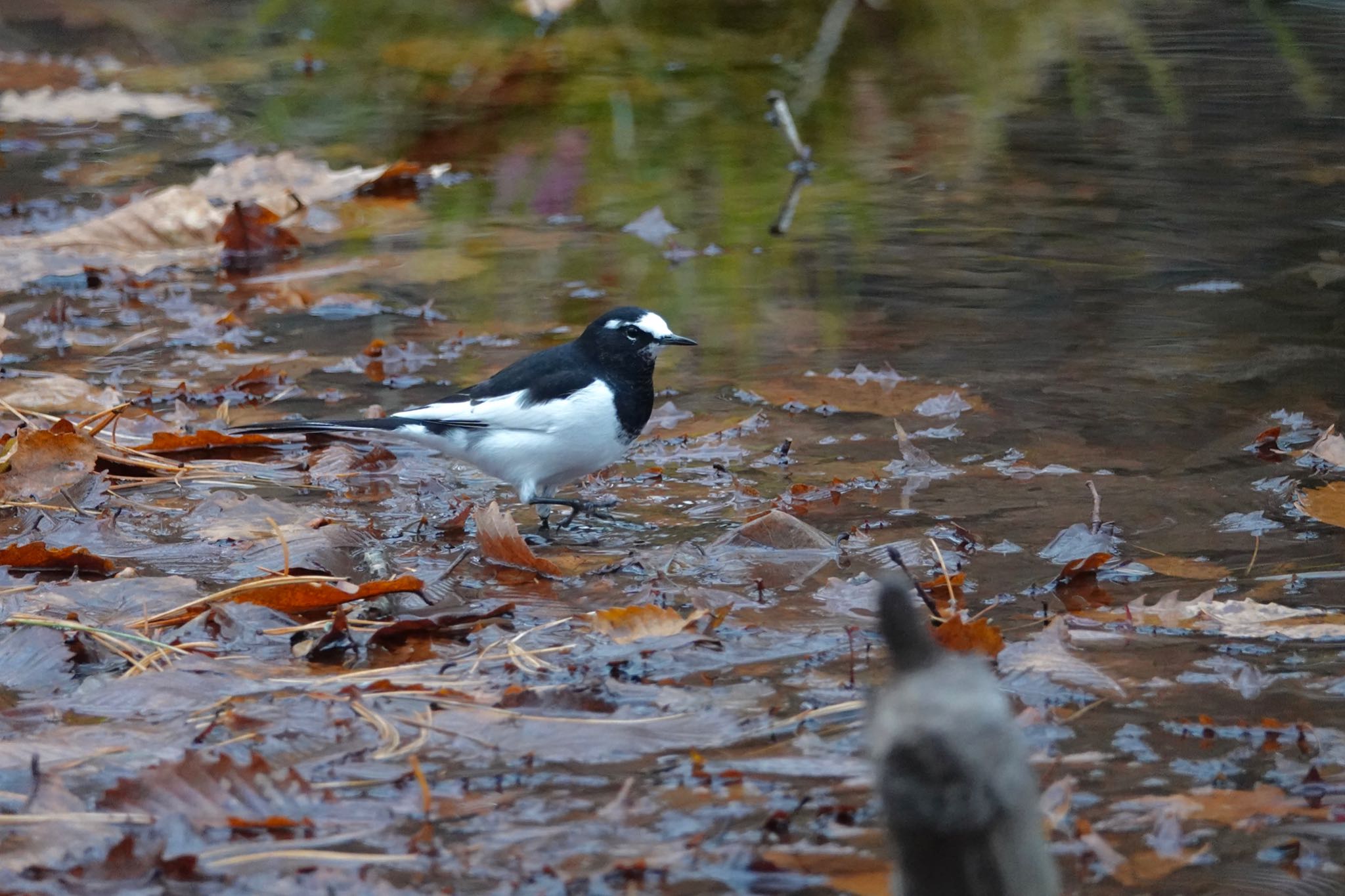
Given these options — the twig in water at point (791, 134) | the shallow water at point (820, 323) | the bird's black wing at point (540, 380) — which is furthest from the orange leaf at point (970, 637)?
the twig in water at point (791, 134)

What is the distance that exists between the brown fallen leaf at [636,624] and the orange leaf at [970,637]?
0.59 meters

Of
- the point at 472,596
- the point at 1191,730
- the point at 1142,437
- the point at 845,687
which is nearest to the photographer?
the point at 1191,730

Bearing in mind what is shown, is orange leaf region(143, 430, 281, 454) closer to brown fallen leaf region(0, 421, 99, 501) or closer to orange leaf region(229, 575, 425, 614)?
brown fallen leaf region(0, 421, 99, 501)

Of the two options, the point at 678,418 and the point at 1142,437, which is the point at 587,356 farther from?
the point at 1142,437

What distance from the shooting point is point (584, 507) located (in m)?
4.58

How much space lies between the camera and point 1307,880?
7.42 ft

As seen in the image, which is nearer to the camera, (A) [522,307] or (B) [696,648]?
(B) [696,648]

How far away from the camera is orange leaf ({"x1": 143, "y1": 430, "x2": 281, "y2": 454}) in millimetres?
4895

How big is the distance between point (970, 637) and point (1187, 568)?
0.97 metres

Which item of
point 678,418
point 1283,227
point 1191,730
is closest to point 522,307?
point 678,418

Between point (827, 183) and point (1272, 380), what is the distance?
3.92 m

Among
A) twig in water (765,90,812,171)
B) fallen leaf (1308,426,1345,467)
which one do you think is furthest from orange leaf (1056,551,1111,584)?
twig in water (765,90,812,171)

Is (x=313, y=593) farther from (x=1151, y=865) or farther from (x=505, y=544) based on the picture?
(x=1151, y=865)

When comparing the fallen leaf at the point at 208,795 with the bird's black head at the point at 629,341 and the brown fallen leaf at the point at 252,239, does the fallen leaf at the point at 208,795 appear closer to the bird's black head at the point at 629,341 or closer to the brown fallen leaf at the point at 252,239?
the bird's black head at the point at 629,341
